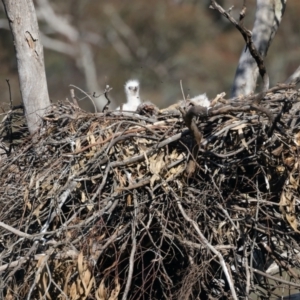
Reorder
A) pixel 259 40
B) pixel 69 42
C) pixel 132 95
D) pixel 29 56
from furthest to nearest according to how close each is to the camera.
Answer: pixel 69 42 → pixel 132 95 → pixel 259 40 → pixel 29 56

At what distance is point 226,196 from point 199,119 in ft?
1.46

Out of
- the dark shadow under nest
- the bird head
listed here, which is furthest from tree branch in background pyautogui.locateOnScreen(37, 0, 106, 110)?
the dark shadow under nest

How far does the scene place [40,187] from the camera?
14.5 ft

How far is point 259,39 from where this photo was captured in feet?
21.5

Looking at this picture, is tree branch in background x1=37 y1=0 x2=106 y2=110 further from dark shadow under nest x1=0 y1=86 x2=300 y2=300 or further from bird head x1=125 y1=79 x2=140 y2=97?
dark shadow under nest x1=0 y1=86 x2=300 y2=300

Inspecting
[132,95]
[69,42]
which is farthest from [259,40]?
[69,42]

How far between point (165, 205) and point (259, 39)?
108 inches

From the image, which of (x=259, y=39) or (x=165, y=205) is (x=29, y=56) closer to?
(x=165, y=205)

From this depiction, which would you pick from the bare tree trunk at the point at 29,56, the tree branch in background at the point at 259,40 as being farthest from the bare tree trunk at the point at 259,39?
the bare tree trunk at the point at 29,56

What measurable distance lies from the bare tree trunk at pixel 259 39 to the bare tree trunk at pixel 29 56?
73.8 inches

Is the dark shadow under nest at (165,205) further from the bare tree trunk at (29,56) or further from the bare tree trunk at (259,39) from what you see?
the bare tree trunk at (259,39)

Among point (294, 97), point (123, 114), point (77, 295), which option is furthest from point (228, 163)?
point (77, 295)

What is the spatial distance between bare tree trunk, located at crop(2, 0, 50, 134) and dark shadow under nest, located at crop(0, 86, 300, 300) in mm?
831

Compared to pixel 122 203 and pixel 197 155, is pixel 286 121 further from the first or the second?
pixel 122 203
